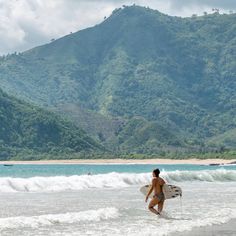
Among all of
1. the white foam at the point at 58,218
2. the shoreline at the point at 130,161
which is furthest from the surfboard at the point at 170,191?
the shoreline at the point at 130,161

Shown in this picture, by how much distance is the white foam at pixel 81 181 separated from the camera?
3609cm

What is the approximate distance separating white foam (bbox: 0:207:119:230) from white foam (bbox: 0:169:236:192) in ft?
45.7

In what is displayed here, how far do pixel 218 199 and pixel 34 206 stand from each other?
29.4 ft

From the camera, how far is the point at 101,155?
536 ft

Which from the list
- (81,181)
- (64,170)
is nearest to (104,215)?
(81,181)

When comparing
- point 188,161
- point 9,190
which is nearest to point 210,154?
point 188,161

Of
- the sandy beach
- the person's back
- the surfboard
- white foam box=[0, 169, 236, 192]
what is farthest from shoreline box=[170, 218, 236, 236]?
the sandy beach

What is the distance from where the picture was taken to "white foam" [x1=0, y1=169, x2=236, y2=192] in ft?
118

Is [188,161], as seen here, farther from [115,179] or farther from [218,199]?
[218,199]

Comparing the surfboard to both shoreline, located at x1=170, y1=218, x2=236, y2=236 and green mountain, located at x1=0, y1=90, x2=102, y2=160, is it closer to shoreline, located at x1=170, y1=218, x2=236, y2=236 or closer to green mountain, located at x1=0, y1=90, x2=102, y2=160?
shoreline, located at x1=170, y1=218, x2=236, y2=236

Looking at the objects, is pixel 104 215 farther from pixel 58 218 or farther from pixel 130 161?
pixel 130 161

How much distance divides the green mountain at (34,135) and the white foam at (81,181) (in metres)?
108

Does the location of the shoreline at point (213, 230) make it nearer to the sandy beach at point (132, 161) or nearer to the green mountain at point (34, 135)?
the sandy beach at point (132, 161)

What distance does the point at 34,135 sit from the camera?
173 meters
